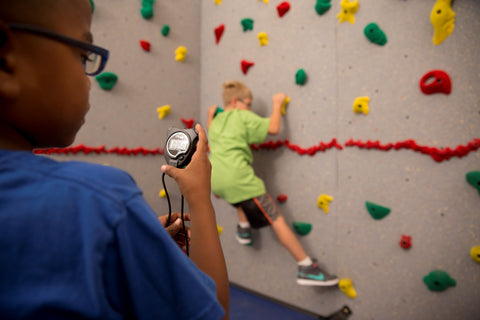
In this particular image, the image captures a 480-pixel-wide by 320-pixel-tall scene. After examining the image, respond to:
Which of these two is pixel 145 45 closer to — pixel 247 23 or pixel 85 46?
pixel 247 23

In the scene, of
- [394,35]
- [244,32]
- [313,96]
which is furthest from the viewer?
[244,32]

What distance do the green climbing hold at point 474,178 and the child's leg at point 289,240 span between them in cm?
76

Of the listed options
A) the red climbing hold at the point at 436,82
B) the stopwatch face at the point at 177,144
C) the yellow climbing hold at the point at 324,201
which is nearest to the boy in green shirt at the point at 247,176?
the yellow climbing hold at the point at 324,201

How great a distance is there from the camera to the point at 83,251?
0.91 feet

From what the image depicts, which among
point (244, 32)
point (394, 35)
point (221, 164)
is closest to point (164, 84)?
point (244, 32)

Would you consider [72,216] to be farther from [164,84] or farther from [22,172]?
[164,84]

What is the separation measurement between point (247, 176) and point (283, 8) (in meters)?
0.97

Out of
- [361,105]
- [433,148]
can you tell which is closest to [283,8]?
[361,105]

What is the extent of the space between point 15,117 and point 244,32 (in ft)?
5.55

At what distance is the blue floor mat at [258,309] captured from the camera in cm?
147

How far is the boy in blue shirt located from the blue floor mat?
4.31ft

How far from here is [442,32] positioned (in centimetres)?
105

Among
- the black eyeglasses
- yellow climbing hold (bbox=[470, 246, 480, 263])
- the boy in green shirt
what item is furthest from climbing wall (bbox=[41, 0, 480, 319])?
the black eyeglasses

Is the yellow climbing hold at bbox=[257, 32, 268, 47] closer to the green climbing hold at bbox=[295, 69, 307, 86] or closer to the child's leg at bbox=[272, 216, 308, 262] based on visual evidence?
the green climbing hold at bbox=[295, 69, 307, 86]
